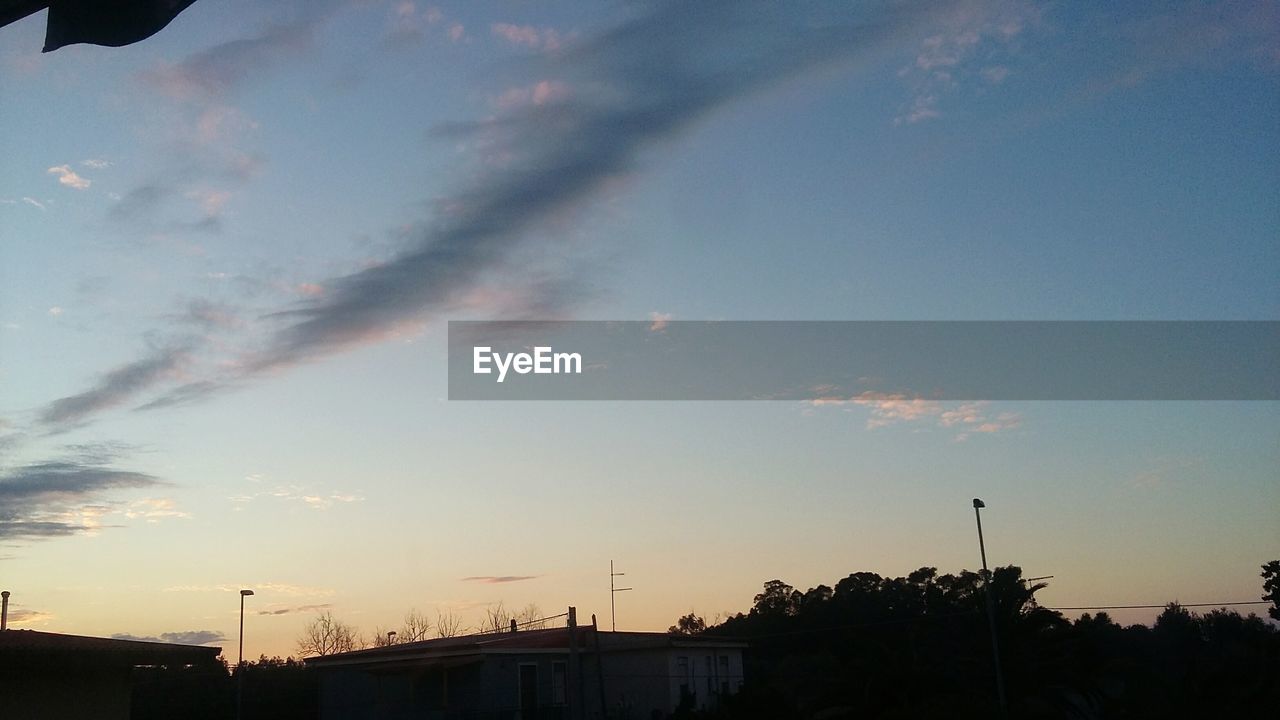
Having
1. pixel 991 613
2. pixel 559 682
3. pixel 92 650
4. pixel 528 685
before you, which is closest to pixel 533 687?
pixel 528 685

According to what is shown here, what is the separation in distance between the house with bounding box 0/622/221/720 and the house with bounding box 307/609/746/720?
1993cm

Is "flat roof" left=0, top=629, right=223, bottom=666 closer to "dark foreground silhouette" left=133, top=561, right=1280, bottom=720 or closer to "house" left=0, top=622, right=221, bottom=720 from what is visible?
"house" left=0, top=622, right=221, bottom=720

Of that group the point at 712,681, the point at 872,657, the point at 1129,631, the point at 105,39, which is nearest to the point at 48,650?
the point at 105,39

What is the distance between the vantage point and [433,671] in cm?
3666

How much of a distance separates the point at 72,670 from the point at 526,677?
84.2 feet

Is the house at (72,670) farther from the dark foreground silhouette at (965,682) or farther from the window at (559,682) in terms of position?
the window at (559,682)

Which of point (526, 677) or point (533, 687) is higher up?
point (526, 677)

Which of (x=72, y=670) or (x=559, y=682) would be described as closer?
(x=72, y=670)

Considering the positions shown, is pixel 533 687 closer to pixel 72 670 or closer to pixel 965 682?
pixel 965 682

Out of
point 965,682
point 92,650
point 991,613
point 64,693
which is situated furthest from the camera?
point 965,682

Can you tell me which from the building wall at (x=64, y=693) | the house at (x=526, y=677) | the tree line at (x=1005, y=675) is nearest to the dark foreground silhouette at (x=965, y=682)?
the tree line at (x=1005, y=675)

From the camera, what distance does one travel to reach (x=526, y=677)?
120 ft

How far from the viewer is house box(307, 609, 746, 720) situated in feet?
A: 116

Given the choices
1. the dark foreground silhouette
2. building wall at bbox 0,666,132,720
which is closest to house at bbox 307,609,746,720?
the dark foreground silhouette
